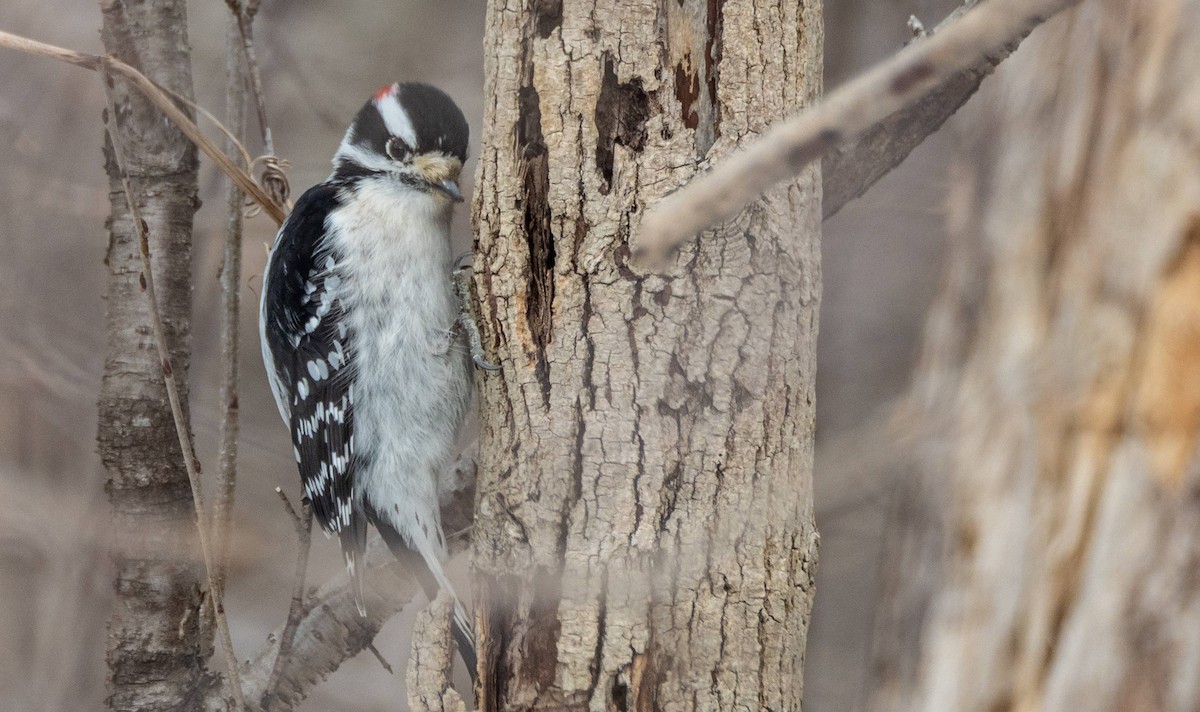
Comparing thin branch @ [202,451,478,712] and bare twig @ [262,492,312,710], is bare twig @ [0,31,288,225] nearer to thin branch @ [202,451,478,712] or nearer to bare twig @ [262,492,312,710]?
bare twig @ [262,492,312,710]

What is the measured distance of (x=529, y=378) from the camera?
1.62 meters

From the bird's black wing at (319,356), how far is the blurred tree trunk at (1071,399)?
1.30m

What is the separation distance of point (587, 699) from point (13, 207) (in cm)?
294

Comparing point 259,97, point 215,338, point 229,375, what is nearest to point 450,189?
point 259,97

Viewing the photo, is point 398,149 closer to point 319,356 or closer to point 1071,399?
point 319,356

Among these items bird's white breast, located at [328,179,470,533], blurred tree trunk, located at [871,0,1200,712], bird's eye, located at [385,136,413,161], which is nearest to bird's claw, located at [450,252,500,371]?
bird's white breast, located at [328,179,470,533]

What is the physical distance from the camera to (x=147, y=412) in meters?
2.08

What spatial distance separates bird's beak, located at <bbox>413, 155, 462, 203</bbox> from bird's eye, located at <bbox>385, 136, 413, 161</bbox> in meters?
0.03

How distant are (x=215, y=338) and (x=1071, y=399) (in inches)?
113

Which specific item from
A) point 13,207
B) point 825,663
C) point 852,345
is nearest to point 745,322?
point 852,345

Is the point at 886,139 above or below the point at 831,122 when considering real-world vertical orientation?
above

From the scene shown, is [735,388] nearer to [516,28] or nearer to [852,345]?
[516,28]

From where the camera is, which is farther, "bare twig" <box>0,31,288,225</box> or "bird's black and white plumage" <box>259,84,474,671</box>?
"bird's black and white plumage" <box>259,84,474,671</box>

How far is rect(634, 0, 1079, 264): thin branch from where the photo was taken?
69 centimetres
